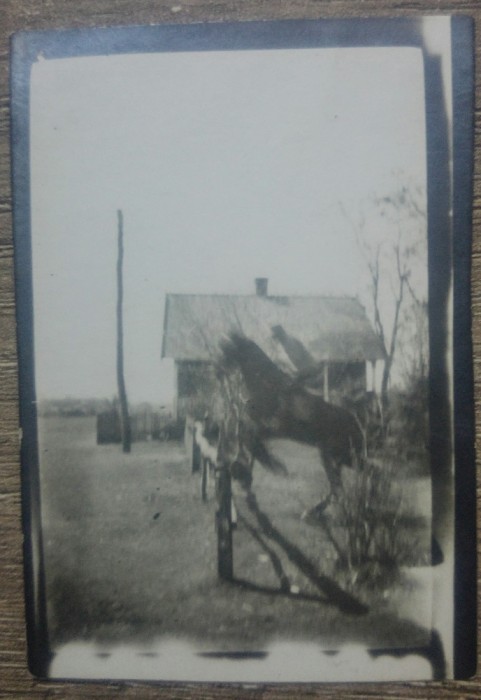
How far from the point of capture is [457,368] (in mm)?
870

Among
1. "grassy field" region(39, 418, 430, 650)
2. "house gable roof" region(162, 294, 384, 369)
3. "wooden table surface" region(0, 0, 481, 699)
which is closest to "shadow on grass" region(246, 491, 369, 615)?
"grassy field" region(39, 418, 430, 650)

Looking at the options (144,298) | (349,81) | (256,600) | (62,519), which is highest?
(349,81)

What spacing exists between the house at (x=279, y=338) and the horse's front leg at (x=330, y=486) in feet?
0.32

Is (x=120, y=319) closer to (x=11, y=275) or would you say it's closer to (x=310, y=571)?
(x=11, y=275)

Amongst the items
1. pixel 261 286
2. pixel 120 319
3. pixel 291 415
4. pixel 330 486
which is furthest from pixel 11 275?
pixel 330 486

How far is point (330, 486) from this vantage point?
2.85ft

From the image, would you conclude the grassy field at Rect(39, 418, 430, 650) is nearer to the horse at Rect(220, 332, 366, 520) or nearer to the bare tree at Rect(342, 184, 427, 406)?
the horse at Rect(220, 332, 366, 520)

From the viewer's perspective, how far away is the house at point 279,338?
→ 0.86m

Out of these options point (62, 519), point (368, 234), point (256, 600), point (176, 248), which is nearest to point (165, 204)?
point (176, 248)

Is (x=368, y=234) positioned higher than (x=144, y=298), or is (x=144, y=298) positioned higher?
(x=368, y=234)

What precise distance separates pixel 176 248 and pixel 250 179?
168 millimetres

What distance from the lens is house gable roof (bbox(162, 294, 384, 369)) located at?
0.86 meters

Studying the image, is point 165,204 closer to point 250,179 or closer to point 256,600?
point 250,179

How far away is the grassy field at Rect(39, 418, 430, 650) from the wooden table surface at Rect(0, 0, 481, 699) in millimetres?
75
